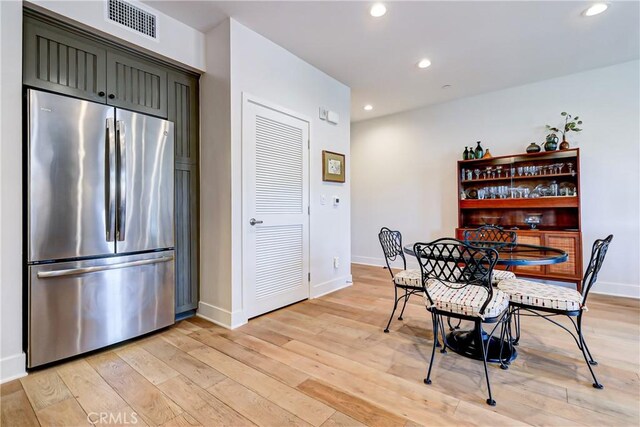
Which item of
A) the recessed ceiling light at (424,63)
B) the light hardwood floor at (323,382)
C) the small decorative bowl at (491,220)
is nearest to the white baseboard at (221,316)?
the light hardwood floor at (323,382)

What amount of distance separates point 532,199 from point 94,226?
4.89 metres

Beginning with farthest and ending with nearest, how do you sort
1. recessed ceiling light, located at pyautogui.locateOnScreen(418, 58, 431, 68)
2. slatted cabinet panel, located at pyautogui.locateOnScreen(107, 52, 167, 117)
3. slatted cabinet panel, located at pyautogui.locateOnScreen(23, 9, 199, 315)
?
recessed ceiling light, located at pyautogui.locateOnScreen(418, 58, 431, 68) < slatted cabinet panel, located at pyautogui.locateOnScreen(107, 52, 167, 117) < slatted cabinet panel, located at pyautogui.locateOnScreen(23, 9, 199, 315)

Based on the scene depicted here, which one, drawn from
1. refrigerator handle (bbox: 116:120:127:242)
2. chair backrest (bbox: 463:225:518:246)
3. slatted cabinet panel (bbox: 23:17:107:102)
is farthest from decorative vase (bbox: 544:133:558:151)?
slatted cabinet panel (bbox: 23:17:107:102)

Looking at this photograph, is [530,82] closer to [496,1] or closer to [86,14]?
[496,1]

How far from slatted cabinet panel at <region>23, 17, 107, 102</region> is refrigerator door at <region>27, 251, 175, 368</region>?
4.28 ft

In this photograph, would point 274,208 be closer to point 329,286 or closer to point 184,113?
point 184,113

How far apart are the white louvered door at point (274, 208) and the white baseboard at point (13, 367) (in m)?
1.54

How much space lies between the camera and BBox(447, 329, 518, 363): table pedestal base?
2.13 m

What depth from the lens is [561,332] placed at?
102 inches

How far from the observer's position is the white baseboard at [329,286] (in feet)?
12.1

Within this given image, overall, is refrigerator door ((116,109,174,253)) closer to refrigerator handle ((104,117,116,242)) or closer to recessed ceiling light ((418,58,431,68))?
refrigerator handle ((104,117,116,242))

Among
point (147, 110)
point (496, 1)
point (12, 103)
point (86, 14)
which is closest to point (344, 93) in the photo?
point (496, 1)

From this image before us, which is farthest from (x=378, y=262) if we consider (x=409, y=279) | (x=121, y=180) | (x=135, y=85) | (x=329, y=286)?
(x=135, y=85)

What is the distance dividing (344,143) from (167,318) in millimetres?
3053
